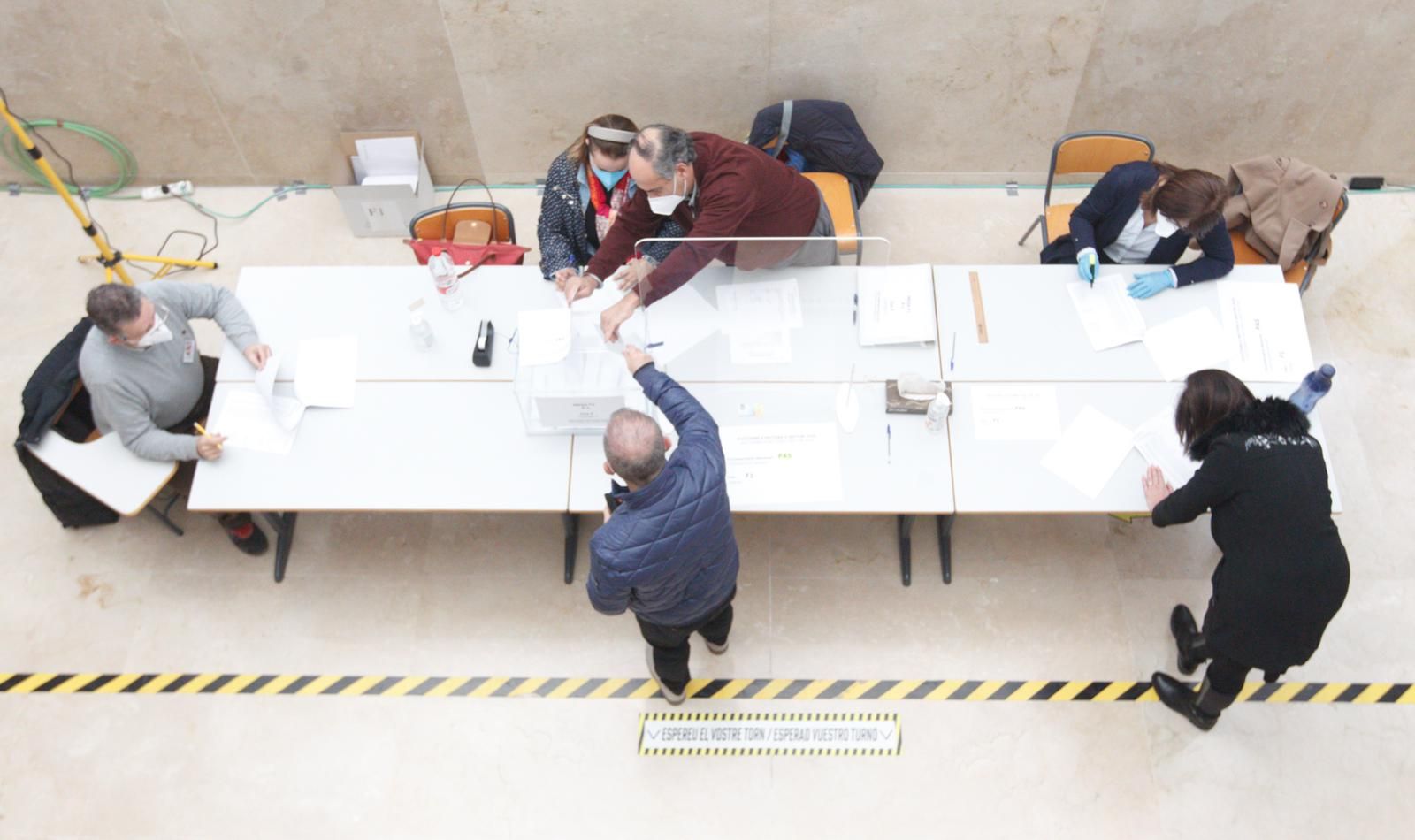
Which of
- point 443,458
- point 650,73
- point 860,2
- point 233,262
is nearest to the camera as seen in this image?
point 443,458

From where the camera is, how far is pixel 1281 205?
386cm

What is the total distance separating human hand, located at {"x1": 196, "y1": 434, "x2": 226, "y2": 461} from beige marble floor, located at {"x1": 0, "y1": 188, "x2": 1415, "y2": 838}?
0.77 metres

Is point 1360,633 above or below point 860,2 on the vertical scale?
below

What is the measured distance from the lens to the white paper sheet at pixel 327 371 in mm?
3387

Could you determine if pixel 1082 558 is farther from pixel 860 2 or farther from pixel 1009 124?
pixel 860 2

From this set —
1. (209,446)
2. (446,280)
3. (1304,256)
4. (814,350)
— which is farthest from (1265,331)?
(209,446)

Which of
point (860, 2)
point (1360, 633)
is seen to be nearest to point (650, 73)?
point (860, 2)

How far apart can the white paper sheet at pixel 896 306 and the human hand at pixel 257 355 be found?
2170 mm

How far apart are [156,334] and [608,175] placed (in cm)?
164

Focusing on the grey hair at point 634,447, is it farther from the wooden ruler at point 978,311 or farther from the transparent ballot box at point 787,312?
the wooden ruler at point 978,311

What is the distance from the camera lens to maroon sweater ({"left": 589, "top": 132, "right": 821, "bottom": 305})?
320 centimetres

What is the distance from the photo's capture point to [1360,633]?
3.62 m

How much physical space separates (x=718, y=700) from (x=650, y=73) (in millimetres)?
2862

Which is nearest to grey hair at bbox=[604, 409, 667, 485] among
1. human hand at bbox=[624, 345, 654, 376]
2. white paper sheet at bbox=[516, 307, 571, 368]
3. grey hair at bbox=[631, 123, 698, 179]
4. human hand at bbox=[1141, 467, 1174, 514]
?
human hand at bbox=[624, 345, 654, 376]
